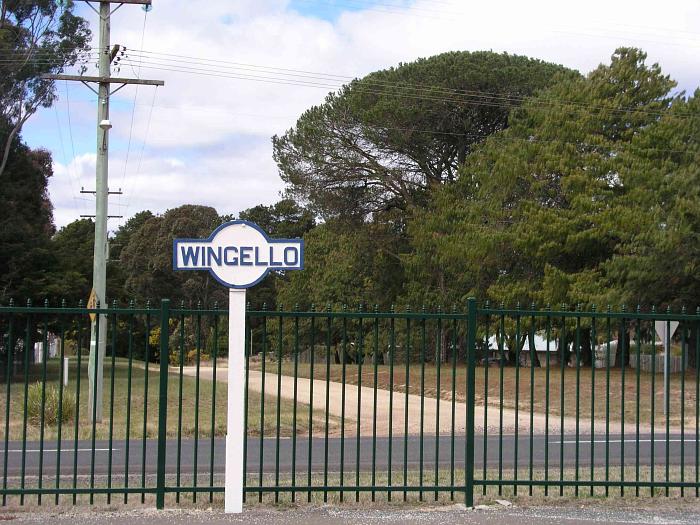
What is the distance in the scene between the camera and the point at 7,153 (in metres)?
35.6

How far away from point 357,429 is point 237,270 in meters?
1.95

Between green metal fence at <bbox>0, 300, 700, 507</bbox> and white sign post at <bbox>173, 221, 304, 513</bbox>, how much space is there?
211 mm

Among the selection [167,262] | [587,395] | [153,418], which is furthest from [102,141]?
[167,262]

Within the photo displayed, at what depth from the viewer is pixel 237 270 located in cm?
830

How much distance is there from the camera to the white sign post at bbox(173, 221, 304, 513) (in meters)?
8.21

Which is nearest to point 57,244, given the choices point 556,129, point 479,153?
point 479,153

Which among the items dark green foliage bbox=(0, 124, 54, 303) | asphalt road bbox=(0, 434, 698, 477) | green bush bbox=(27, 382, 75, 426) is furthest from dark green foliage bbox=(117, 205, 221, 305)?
asphalt road bbox=(0, 434, 698, 477)

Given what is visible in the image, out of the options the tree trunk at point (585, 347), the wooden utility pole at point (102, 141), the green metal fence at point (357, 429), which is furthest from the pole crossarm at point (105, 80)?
the tree trunk at point (585, 347)

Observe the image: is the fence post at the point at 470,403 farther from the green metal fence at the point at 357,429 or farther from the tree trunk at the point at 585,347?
the tree trunk at the point at 585,347

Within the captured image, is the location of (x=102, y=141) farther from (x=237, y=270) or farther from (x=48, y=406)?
(x=237, y=270)

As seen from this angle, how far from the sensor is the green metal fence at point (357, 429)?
830cm

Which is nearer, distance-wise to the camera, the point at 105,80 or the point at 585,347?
the point at 105,80

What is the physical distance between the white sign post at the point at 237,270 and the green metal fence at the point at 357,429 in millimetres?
211

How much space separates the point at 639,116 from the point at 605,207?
399 centimetres
